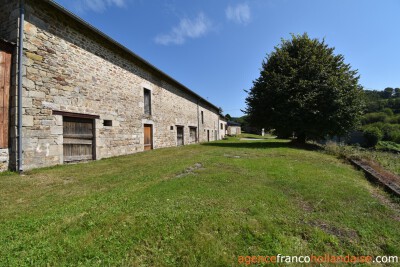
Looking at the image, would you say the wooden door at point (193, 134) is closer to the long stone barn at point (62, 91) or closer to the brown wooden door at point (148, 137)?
the brown wooden door at point (148, 137)

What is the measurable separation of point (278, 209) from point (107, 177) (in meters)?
4.38

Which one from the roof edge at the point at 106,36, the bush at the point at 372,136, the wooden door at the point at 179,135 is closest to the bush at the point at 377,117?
the bush at the point at 372,136

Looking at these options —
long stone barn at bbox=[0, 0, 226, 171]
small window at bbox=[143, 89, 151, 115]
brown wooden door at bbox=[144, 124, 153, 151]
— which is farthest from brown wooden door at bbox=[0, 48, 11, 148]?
small window at bbox=[143, 89, 151, 115]

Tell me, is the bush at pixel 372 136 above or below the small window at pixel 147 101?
below

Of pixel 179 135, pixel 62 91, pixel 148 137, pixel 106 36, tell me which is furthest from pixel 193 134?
pixel 62 91

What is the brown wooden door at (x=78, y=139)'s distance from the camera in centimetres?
748

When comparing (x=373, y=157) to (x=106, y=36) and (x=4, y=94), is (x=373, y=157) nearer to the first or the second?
(x=106, y=36)

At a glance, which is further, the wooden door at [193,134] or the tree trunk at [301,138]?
the wooden door at [193,134]

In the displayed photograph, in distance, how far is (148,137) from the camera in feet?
41.9

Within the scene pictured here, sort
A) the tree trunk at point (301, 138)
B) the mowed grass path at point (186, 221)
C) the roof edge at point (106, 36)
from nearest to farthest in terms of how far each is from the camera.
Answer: the mowed grass path at point (186, 221), the roof edge at point (106, 36), the tree trunk at point (301, 138)

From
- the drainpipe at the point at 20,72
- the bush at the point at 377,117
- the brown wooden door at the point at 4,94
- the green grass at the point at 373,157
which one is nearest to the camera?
the brown wooden door at the point at 4,94

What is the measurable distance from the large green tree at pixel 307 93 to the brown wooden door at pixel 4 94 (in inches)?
532

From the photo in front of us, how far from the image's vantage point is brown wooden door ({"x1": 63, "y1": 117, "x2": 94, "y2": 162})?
7477 mm

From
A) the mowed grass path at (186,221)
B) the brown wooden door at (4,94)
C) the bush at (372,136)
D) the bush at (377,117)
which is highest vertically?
the bush at (377,117)
